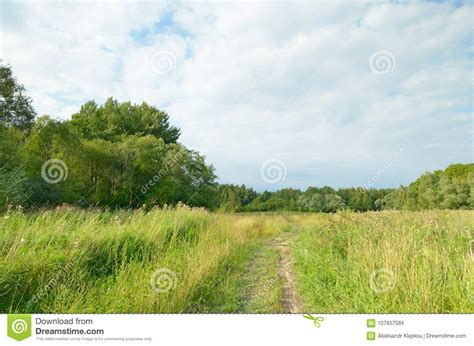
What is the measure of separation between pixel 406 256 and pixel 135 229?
4.78 metres

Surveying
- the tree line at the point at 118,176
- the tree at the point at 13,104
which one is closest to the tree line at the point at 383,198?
the tree line at the point at 118,176

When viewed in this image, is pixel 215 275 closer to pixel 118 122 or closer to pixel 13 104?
pixel 13 104

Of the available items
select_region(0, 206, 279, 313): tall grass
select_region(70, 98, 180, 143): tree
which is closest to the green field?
select_region(0, 206, 279, 313): tall grass

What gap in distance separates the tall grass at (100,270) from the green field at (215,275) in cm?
1

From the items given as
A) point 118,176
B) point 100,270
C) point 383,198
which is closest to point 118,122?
point 118,176

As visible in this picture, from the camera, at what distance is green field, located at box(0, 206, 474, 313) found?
3.33m

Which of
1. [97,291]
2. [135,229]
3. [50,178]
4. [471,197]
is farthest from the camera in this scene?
[50,178]

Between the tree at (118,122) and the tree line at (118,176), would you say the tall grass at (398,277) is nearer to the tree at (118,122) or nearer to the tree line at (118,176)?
the tree line at (118,176)

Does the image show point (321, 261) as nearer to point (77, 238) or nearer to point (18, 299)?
point (77, 238)

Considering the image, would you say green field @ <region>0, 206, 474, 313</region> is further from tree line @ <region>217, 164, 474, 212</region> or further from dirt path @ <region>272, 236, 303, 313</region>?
tree line @ <region>217, 164, 474, 212</region>

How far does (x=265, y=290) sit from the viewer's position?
4.74 meters

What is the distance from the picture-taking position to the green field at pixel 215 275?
3.33m

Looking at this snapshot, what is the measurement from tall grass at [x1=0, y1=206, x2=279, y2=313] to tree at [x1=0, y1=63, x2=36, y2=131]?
13.7 meters

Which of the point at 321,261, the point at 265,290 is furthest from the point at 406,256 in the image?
the point at 265,290
